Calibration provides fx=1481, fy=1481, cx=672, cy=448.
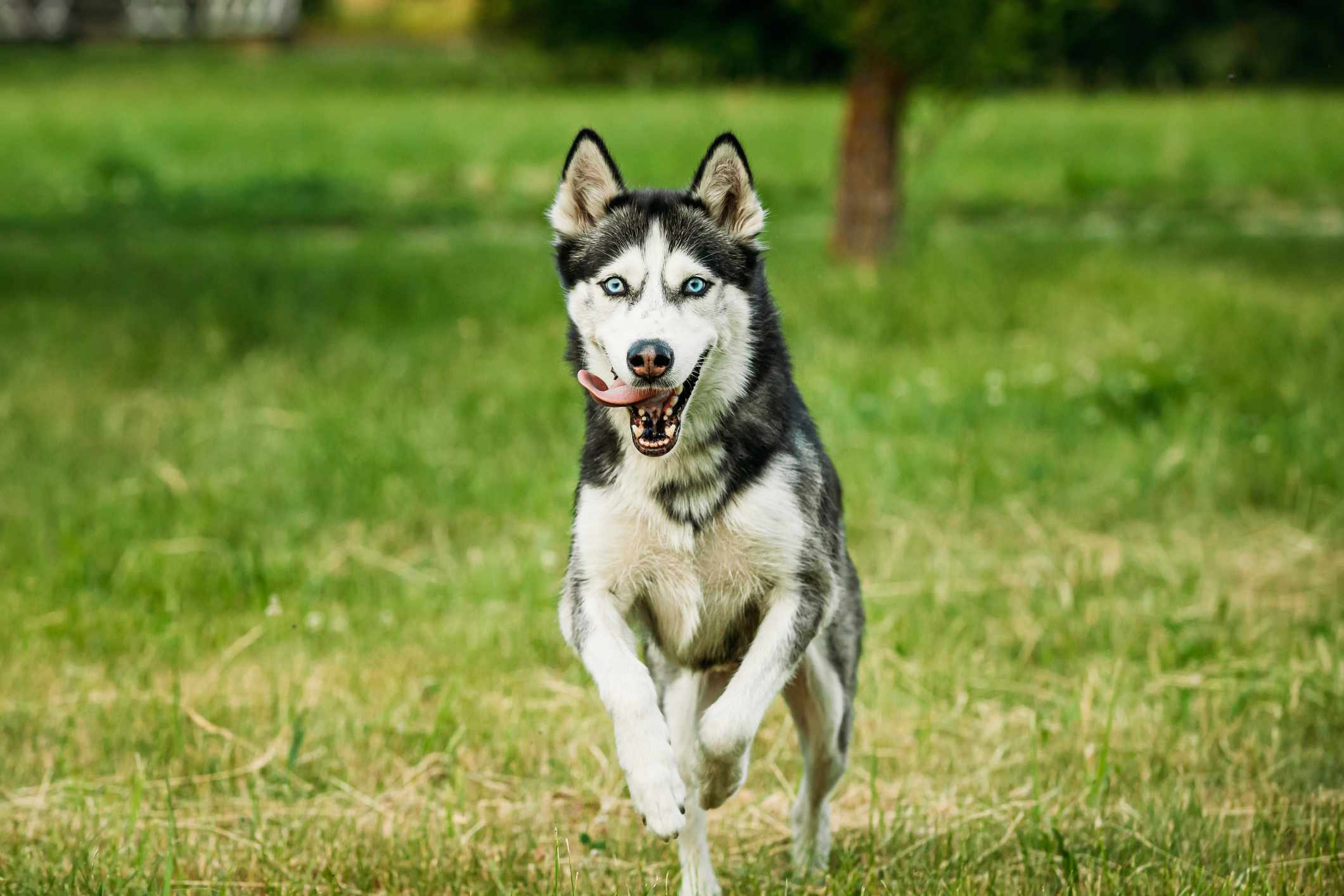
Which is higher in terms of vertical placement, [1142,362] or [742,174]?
[742,174]

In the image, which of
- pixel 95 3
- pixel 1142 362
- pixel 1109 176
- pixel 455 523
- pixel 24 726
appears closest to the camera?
pixel 24 726

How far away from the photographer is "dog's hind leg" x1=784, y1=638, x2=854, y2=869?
12.8ft

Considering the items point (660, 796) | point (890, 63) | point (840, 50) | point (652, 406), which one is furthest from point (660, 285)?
point (840, 50)

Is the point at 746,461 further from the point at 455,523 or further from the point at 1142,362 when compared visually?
the point at 1142,362

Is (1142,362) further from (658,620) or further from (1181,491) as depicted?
(658,620)

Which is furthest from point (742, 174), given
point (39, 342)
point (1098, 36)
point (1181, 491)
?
point (1098, 36)

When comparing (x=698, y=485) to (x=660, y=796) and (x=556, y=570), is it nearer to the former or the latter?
(x=660, y=796)

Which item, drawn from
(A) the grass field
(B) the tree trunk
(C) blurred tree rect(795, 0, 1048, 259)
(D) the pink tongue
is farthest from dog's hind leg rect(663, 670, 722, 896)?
(B) the tree trunk

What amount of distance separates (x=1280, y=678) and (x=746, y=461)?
2.44 metres

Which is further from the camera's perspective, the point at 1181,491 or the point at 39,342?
the point at 39,342

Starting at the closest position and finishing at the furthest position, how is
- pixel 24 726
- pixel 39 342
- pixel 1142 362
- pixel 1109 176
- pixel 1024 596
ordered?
pixel 24 726
pixel 1024 596
pixel 1142 362
pixel 39 342
pixel 1109 176

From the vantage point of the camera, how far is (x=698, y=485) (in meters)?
3.60

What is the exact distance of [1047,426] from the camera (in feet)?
25.6

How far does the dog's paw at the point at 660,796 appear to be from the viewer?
3.16 m
